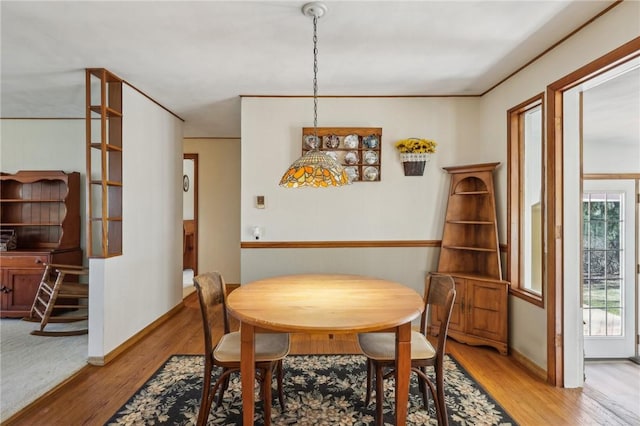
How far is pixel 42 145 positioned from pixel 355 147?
4.07 metres

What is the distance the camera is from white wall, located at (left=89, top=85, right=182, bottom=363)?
2.84 metres

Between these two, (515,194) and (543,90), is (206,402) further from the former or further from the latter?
(543,90)

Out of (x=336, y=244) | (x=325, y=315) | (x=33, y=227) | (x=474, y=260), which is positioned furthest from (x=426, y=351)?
(x=33, y=227)

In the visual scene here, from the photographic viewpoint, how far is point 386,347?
199 centimetres

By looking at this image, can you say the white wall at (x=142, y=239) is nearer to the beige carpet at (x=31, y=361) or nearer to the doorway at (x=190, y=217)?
the beige carpet at (x=31, y=361)

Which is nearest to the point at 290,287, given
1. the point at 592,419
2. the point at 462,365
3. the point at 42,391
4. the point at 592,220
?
the point at 462,365

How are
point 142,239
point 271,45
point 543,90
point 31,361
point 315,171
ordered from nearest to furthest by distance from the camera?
point 315,171, point 271,45, point 543,90, point 31,361, point 142,239

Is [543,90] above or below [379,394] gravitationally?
above

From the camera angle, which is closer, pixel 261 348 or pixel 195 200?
pixel 261 348

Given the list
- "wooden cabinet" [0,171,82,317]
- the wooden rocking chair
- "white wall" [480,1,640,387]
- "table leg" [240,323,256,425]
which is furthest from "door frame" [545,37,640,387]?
"wooden cabinet" [0,171,82,317]

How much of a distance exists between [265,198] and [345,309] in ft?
6.58

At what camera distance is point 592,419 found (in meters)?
2.12

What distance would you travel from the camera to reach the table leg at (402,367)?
1.72 m

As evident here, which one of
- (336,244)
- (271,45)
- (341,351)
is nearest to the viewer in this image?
(271,45)
